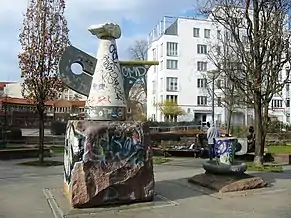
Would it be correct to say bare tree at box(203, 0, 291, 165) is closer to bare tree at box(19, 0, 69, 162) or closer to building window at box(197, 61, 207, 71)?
bare tree at box(19, 0, 69, 162)

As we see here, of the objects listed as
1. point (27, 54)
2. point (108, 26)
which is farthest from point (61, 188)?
point (27, 54)

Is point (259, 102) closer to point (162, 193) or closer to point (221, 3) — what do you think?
point (221, 3)

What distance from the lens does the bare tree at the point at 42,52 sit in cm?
1794

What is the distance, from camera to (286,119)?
75500 millimetres

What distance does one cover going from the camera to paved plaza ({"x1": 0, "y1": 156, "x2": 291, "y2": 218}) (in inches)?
344

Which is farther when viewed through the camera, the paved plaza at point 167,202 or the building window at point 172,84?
the building window at point 172,84

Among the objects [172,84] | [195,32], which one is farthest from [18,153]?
[195,32]

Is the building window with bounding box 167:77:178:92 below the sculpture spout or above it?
above

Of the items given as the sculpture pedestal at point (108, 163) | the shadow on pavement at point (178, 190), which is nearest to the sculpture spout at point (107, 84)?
the sculpture pedestal at point (108, 163)

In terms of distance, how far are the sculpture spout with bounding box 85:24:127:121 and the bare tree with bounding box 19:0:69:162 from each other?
314 inches

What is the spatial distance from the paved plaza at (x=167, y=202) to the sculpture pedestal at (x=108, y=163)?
0.95 feet

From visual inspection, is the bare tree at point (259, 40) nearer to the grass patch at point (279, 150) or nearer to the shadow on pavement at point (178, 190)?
the shadow on pavement at point (178, 190)

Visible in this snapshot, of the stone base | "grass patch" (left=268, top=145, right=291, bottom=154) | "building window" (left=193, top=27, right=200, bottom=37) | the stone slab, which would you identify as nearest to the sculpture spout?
the stone slab

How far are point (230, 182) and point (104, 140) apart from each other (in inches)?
150
